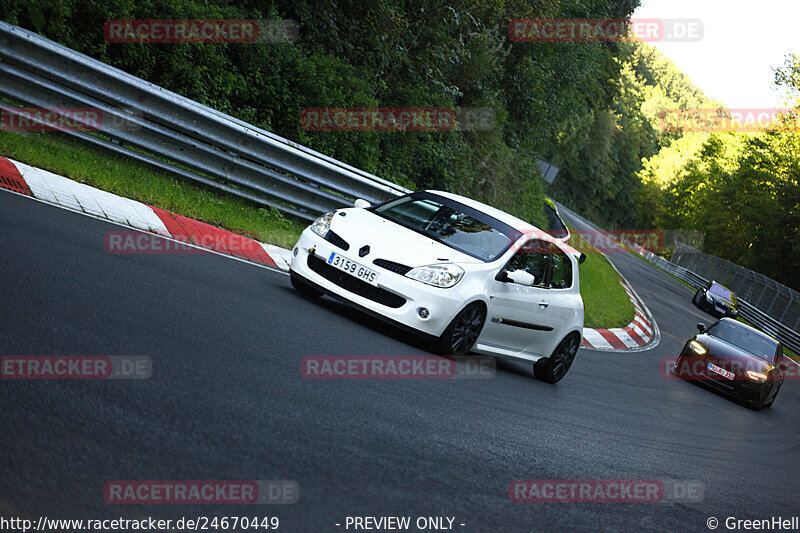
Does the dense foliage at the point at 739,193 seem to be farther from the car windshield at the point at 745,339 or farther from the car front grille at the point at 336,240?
the car front grille at the point at 336,240

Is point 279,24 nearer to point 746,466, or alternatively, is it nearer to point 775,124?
point 746,466

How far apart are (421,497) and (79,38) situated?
10.6 metres

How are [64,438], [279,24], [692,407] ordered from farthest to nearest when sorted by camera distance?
[279,24], [692,407], [64,438]

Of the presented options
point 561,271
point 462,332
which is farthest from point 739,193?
point 462,332

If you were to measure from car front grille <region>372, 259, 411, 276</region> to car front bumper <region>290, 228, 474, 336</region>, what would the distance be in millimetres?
41

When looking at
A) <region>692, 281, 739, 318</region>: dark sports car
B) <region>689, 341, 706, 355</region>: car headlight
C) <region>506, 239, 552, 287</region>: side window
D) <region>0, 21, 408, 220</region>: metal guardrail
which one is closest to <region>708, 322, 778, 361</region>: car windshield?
<region>689, 341, 706, 355</region>: car headlight

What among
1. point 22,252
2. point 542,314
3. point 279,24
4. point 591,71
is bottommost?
point 22,252

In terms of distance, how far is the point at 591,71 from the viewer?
33344 millimetres

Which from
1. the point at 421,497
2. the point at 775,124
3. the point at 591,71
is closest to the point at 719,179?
the point at 775,124

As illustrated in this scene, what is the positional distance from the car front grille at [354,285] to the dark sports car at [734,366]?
9.14 m

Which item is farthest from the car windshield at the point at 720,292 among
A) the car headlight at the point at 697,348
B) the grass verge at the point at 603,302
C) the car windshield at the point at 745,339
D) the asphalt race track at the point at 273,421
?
the asphalt race track at the point at 273,421

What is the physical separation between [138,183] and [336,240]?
3.47 m

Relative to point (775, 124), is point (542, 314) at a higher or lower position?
lower

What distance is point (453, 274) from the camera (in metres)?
8.23
